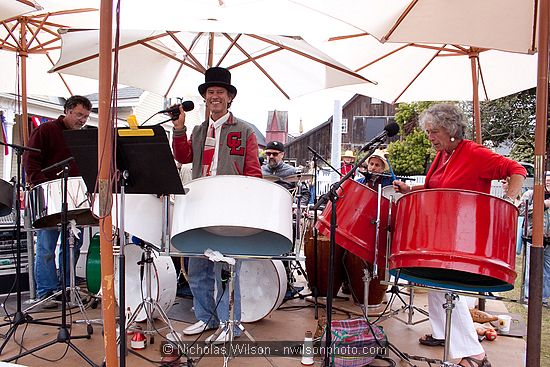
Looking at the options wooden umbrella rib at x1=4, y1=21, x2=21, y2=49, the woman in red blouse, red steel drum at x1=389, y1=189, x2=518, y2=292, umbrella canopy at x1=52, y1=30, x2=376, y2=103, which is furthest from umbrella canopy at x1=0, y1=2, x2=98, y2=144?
red steel drum at x1=389, y1=189, x2=518, y2=292

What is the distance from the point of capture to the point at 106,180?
1.56 metres

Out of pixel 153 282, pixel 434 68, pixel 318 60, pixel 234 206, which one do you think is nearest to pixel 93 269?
pixel 153 282

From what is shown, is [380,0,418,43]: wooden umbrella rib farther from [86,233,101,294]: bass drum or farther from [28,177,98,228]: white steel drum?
[86,233,101,294]: bass drum

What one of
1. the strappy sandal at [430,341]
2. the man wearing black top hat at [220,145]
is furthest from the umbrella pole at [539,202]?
the man wearing black top hat at [220,145]

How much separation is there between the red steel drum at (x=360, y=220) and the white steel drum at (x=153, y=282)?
1123 mm

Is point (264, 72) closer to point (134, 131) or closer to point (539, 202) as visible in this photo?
point (134, 131)

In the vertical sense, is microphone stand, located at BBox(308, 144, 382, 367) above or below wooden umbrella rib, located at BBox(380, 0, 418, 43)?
below

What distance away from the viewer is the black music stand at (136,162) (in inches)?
67.2

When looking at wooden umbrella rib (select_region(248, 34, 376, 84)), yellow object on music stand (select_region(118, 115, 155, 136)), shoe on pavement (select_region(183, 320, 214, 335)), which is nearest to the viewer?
yellow object on music stand (select_region(118, 115, 155, 136))

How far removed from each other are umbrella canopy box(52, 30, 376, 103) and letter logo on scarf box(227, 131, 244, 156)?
105 centimetres

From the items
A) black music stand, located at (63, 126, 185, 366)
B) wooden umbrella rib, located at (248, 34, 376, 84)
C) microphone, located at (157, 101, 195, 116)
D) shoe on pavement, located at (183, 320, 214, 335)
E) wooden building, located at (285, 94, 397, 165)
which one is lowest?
shoe on pavement, located at (183, 320, 214, 335)

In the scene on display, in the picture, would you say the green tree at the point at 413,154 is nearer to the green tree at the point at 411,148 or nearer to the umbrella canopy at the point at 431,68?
the green tree at the point at 411,148

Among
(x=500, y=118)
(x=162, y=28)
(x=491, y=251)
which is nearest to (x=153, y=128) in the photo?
(x=162, y=28)

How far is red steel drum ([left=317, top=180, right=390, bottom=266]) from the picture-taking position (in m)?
2.30
